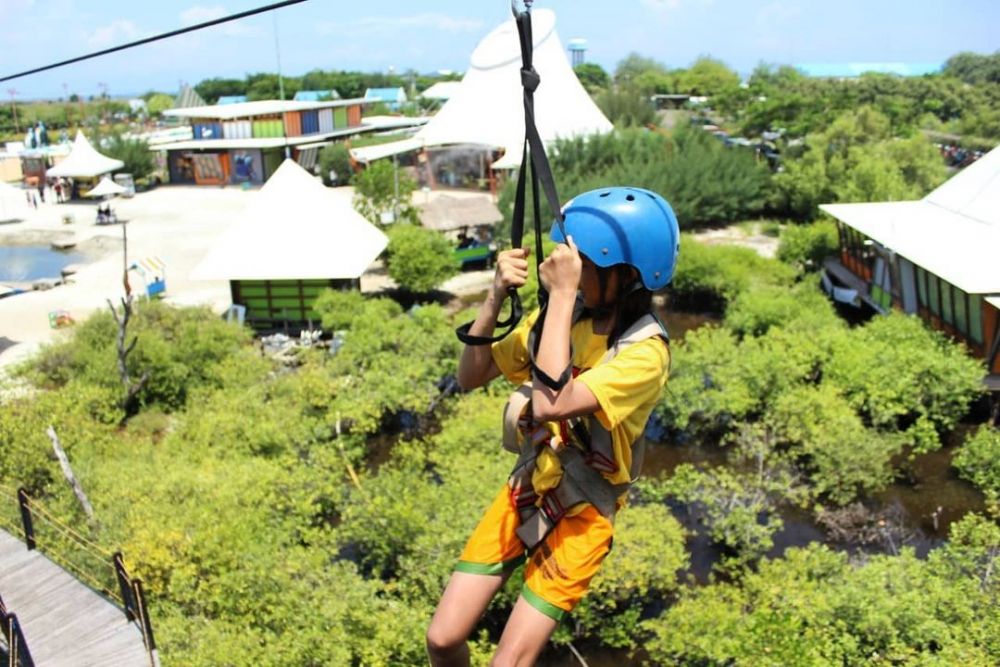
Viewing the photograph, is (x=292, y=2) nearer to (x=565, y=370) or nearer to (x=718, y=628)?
(x=565, y=370)

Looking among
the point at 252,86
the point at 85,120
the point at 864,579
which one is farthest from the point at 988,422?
the point at 252,86

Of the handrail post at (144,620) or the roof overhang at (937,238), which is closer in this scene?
the handrail post at (144,620)

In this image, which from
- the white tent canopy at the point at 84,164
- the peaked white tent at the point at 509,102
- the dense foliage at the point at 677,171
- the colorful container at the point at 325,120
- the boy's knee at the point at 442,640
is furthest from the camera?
the colorful container at the point at 325,120

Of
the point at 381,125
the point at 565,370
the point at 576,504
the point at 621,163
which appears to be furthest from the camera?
the point at 381,125

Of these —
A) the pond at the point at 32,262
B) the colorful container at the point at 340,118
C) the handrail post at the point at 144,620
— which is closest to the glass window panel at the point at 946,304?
the handrail post at the point at 144,620

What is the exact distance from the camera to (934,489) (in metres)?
12.0

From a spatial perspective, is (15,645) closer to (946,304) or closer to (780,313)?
(780,313)

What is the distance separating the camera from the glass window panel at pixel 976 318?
13.4 m

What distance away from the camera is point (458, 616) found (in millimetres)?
2834

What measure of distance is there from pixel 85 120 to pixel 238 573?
237 ft

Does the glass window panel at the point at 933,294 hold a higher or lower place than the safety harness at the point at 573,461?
lower

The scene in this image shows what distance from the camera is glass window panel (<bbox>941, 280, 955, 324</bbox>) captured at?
14406 millimetres

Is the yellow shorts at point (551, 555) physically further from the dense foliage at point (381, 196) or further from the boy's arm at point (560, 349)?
the dense foliage at point (381, 196)

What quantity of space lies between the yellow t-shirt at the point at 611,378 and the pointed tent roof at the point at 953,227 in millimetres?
11872
